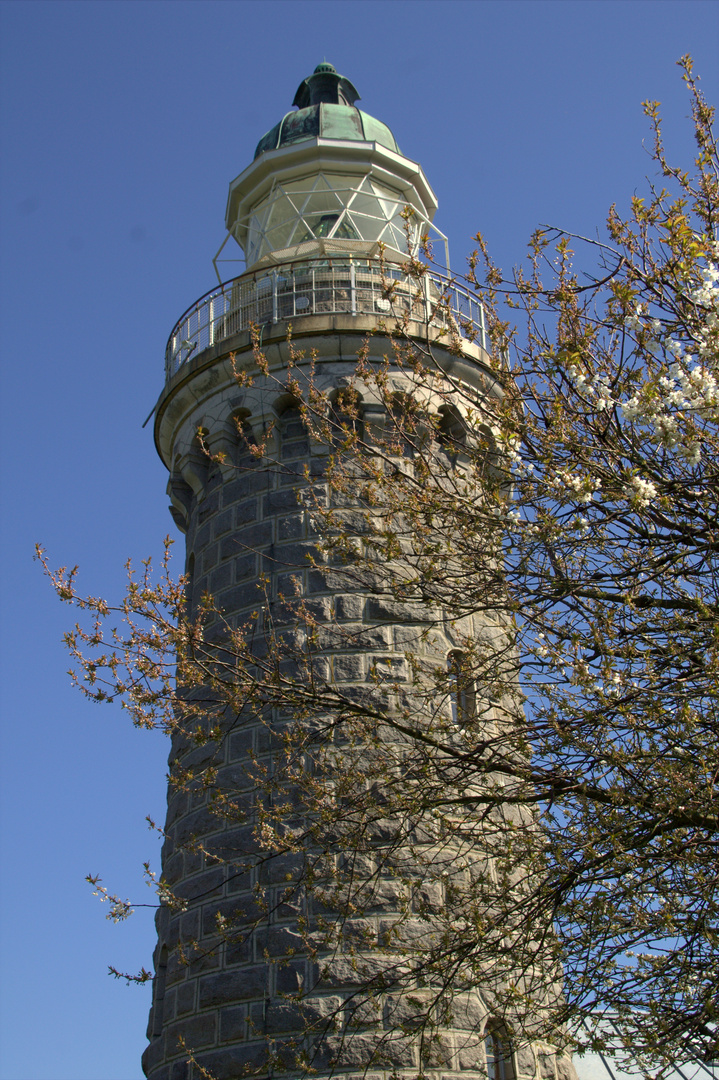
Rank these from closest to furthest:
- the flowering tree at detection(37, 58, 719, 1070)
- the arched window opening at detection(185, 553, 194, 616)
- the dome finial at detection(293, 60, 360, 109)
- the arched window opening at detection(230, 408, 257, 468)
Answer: the flowering tree at detection(37, 58, 719, 1070) < the arched window opening at detection(230, 408, 257, 468) < the arched window opening at detection(185, 553, 194, 616) < the dome finial at detection(293, 60, 360, 109)

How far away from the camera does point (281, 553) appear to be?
1095cm

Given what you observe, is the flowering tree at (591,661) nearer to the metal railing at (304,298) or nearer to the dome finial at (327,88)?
the metal railing at (304,298)

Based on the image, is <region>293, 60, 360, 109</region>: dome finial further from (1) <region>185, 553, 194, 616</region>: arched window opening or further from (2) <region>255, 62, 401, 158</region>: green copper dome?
(1) <region>185, 553, 194, 616</region>: arched window opening

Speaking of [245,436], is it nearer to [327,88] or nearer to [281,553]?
[281,553]

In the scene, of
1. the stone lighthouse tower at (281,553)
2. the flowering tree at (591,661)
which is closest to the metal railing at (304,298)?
the stone lighthouse tower at (281,553)

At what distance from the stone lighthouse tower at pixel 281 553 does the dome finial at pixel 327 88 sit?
5.68 feet

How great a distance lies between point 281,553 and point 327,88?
9883 millimetres

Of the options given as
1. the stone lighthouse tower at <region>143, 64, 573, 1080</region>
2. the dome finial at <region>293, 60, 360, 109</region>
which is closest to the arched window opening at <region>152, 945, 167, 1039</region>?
the stone lighthouse tower at <region>143, 64, 573, 1080</region>

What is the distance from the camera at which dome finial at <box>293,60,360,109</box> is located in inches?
693

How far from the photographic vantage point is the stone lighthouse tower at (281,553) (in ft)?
27.9

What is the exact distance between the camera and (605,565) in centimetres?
672

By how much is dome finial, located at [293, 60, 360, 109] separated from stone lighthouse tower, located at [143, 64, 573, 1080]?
5.68 ft

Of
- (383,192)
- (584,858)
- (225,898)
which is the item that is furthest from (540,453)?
(383,192)

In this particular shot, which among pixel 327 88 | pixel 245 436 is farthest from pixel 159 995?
pixel 327 88
